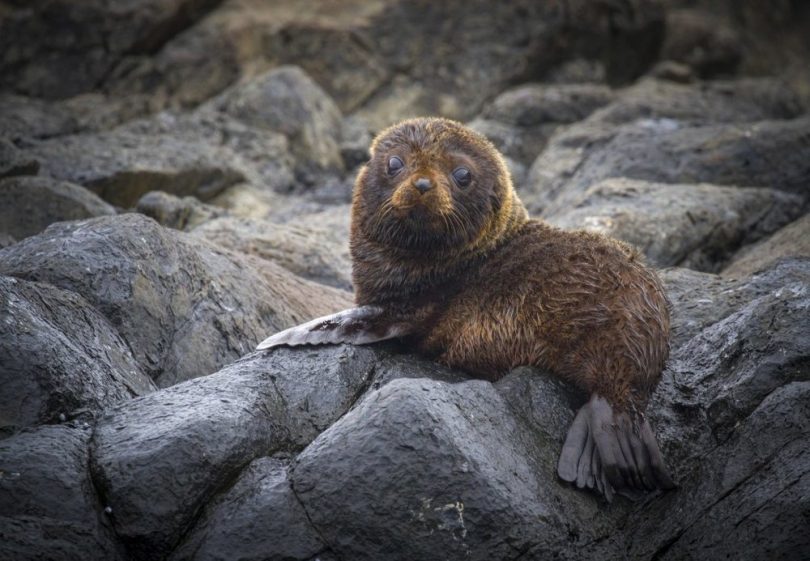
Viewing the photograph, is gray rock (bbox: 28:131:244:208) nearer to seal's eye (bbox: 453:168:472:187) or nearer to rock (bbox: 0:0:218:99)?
rock (bbox: 0:0:218:99)

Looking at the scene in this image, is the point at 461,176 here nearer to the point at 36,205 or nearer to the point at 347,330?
the point at 347,330

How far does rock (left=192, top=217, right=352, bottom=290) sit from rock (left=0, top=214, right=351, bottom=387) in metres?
1.62

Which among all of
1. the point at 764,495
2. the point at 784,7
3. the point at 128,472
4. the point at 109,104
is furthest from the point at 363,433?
the point at 784,7

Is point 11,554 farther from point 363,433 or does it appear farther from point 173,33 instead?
point 173,33

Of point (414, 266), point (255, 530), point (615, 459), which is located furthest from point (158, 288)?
point (615, 459)

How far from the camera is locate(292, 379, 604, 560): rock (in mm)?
4566

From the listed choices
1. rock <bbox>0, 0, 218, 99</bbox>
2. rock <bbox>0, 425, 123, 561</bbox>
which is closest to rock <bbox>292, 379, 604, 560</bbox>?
rock <bbox>0, 425, 123, 561</bbox>

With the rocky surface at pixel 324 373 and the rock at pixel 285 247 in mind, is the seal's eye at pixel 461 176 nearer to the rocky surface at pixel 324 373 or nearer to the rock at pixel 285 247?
the rocky surface at pixel 324 373

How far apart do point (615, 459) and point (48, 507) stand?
9.23 ft

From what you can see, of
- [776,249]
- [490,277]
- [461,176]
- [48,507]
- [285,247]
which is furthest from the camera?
[285,247]

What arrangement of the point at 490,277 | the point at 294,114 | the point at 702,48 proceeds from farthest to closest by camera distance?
the point at 702,48 → the point at 294,114 → the point at 490,277

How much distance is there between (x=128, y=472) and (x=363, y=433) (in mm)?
1140

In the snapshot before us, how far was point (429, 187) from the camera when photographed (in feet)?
19.9

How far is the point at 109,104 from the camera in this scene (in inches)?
536
